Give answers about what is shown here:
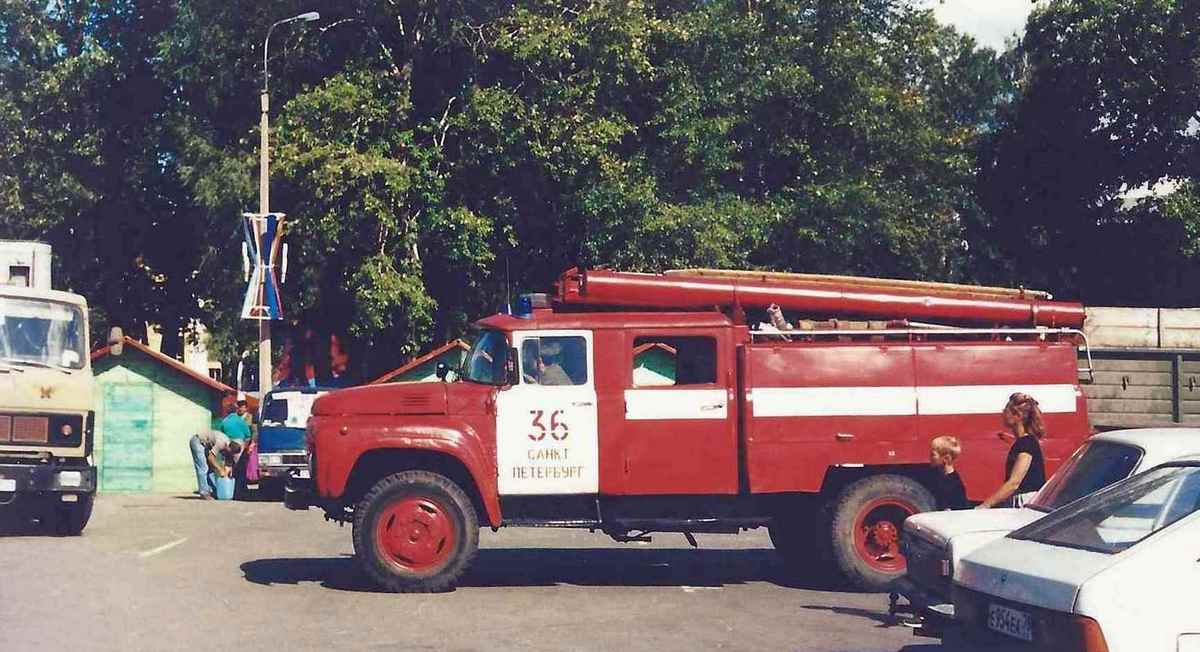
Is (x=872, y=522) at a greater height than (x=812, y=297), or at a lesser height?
lesser

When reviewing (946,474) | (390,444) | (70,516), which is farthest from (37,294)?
(946,474)

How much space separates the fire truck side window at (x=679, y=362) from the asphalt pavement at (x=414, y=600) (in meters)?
1.91

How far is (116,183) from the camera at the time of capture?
45344 mm

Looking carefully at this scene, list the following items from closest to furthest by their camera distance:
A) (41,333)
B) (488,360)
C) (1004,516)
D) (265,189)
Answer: (1004,516)
(488,360)
(41,333)
(265,189)

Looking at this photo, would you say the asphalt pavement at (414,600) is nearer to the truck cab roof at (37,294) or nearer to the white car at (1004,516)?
the white car at (1004,516)

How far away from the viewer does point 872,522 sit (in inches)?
591

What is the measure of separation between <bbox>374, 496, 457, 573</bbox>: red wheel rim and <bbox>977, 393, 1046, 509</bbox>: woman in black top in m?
4.65

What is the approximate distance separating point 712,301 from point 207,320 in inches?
1280

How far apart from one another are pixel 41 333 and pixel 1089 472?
530 inches

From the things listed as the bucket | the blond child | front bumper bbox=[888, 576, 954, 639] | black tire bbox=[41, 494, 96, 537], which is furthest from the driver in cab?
the bucket

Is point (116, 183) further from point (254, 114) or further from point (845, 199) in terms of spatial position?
point (845, 199)

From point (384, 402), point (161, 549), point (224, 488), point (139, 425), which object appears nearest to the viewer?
point (384, 402)

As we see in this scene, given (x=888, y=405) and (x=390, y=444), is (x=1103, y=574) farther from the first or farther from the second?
(x=390, y=444)

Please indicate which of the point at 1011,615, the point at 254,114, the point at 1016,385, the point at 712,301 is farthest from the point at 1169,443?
the point at 254,114
